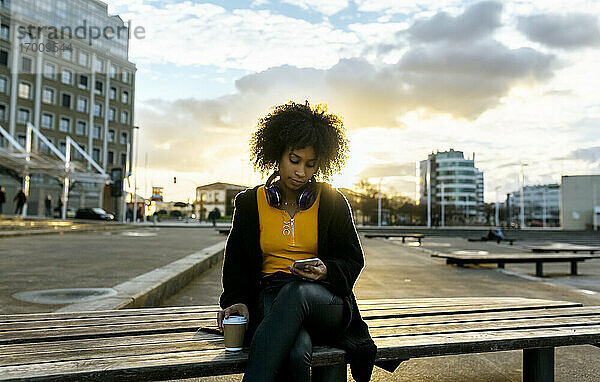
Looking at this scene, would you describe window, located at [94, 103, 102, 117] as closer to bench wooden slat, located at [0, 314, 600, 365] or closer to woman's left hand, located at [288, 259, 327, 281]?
bench wooden slat, located at [0, 314, 600, 365]

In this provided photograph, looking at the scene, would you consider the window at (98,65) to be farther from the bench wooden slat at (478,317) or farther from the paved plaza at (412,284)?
the bench wooden slat at (478,317)

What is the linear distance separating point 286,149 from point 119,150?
60.9m

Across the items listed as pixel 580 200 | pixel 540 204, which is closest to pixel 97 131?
pixel 580 200

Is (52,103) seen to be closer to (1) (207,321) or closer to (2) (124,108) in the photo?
(2) (124,108)

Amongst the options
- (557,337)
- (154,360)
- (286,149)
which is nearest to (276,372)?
(154,360)

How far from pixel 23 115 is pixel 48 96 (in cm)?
363

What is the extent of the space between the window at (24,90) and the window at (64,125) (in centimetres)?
421

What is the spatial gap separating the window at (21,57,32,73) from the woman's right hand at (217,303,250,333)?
2197 inches

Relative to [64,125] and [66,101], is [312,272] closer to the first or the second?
[64,125]

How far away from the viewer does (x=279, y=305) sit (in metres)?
2.10

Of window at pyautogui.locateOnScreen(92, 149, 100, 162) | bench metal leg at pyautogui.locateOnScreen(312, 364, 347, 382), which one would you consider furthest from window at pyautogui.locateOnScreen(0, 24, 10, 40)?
bench metal leg at pyautogui.locateOnScreen(312, 364, 347, 382)

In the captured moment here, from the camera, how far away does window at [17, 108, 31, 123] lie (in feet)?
160

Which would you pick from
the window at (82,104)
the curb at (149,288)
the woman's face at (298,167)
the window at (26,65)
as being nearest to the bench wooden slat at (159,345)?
the woman's face at (298,167)

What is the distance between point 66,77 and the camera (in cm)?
5353
